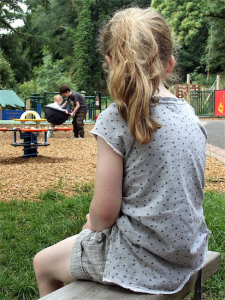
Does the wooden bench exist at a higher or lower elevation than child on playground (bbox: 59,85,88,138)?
lower

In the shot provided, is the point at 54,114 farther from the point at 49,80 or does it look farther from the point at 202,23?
the point at 202,23

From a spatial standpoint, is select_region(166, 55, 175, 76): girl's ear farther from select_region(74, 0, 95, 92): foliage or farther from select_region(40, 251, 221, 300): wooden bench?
select_region(74, 0, 95, 92): foliage

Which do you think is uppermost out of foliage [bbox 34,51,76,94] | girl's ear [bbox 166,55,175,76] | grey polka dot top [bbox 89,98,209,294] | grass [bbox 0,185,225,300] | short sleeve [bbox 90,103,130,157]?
foliage [bbox 34,51,76,94]

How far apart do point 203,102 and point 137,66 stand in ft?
76.3

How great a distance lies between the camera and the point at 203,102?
23.9 meters

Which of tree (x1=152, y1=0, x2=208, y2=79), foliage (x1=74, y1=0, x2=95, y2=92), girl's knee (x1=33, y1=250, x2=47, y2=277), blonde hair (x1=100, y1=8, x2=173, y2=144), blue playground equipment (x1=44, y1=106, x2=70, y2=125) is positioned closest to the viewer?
blonde hair (x1=100, y1=8, x2=173, y2=144)

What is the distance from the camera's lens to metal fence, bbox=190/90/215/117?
78.1 feet

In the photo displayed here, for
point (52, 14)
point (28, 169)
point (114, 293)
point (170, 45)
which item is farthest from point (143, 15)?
point (52, 14)

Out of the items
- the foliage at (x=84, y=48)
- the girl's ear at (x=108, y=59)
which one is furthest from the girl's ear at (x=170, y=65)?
the foliage at (x=84, y=48)

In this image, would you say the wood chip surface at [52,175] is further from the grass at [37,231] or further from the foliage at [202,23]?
the foliage at [202,23]

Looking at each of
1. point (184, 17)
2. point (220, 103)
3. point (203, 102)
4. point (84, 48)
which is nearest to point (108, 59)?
point (220, 103)

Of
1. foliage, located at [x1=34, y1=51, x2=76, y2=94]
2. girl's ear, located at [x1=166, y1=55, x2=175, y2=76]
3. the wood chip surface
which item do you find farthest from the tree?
girl's ear, located at [x1=166, y1=55, x2=175, y2=76]

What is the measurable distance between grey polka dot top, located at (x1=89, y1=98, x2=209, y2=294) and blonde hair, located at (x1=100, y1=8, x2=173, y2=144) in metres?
0.04

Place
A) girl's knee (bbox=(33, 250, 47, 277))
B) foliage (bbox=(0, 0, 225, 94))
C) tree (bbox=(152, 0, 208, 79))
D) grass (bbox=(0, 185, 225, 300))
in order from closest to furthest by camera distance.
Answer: girl's knee (bbox=(33, 250, 47, 277)) < grass (bbox=(0, 185, 225, 300)) < foliage (bbox=(0, 0, 225, 94)) < tree (bbox=(152, 0, 208, 79))
